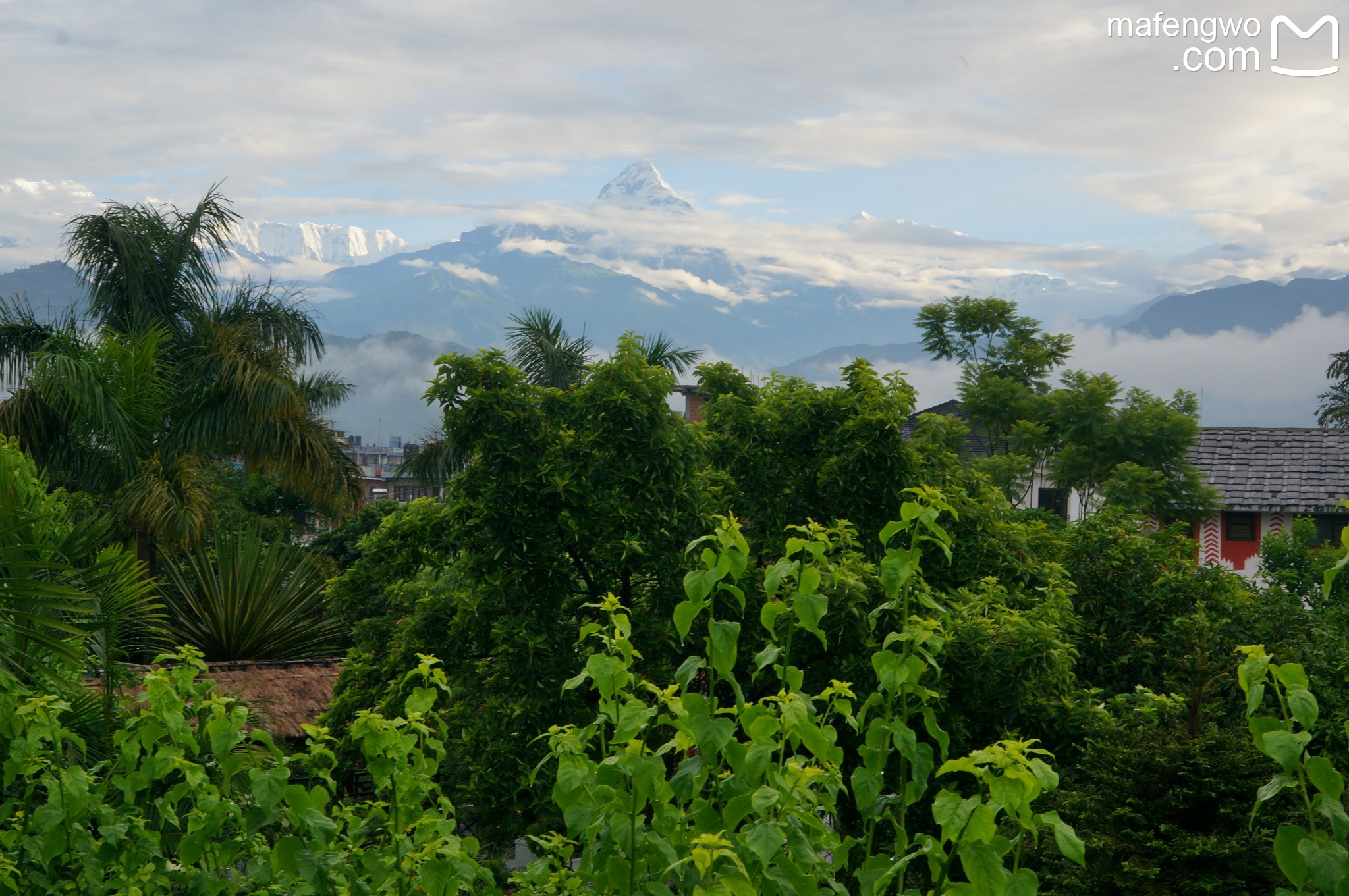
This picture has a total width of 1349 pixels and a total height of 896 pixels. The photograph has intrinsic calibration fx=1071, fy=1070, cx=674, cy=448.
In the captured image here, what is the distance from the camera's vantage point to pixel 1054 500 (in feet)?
99.9

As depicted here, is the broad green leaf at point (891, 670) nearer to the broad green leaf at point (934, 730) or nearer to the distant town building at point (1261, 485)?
the broad green leaf at point (934, 730)

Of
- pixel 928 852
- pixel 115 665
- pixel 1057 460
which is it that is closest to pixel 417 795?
pixel 928 852

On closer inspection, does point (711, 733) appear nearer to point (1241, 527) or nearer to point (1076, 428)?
point (1076, 428)

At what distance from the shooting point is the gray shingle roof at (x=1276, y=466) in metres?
28.5

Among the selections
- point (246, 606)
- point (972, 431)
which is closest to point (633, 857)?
point (246, 606)

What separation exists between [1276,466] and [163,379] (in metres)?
28.3

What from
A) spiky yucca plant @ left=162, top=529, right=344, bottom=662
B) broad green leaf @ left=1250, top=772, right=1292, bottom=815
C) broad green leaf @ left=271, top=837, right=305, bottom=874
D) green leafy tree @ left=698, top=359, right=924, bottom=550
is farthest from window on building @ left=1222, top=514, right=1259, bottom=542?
broad green leaf @ left=271, top=837, right=305, bottom=874

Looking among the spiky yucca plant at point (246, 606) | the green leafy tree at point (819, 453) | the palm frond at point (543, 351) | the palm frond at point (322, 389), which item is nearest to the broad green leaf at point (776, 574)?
the green leafy tree at point (819, 453)

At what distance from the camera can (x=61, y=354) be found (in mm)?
13047

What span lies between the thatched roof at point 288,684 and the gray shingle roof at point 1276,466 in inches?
895

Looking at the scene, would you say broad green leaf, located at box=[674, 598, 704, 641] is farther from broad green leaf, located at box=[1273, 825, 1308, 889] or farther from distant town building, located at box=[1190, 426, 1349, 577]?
distant town building, located at box=[1190, 426, 1349, 577]

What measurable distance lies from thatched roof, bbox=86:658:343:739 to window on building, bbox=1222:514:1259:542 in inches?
970

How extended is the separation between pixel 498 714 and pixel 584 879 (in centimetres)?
523

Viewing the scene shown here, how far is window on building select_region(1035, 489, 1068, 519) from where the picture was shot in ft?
89.6
